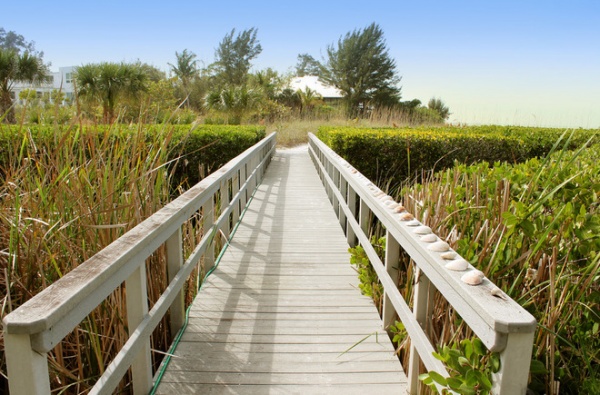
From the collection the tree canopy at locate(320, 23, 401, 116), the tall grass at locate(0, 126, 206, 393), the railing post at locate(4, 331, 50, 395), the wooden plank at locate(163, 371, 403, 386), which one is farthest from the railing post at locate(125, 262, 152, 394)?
the tree canopy at locate(320, 23, 401, 116)

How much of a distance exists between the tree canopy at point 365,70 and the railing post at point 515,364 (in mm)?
43162

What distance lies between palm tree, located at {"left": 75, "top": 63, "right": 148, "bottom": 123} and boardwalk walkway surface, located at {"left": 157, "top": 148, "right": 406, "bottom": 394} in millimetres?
19470

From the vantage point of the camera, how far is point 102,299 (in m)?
1.67

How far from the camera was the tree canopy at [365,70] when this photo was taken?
4412 centimetres

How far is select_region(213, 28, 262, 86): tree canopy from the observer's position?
169 feet

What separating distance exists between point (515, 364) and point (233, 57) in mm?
53542

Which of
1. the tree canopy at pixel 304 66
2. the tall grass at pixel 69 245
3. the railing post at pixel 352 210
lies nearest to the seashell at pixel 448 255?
the tall grass at pixel 69 245

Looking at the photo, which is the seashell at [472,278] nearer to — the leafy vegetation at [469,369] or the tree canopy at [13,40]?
the leafy vegetation at [469,369]

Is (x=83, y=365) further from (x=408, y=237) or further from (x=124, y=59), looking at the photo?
(x=124, y=59)

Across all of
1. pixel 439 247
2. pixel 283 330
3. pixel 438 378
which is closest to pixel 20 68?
pixel 283 330

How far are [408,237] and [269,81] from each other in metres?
36.9

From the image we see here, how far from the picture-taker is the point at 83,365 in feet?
7.38

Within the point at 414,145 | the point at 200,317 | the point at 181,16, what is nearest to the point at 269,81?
the point at 181,16

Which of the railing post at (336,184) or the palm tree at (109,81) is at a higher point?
the palm tree at (109,81)
